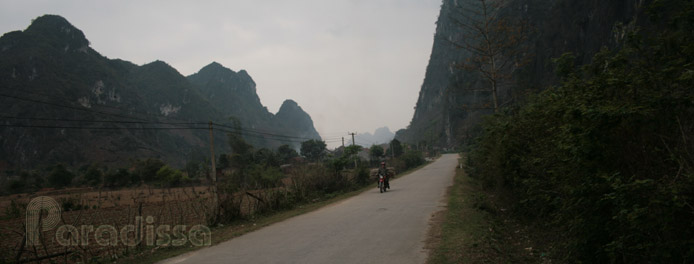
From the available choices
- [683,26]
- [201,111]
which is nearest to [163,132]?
[201,111]

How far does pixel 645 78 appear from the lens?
3.82 metres

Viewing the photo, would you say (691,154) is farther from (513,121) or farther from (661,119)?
(513,121)

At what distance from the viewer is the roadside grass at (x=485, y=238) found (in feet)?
18.5

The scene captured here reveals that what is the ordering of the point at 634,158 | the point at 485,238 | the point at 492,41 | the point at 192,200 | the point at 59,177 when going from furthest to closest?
the point at 59,177, the point at 492,41, the point at 192,200, the point at 485,238, the point at 634,158

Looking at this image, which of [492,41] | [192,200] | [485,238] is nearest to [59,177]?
[192,200]

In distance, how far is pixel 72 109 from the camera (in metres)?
116

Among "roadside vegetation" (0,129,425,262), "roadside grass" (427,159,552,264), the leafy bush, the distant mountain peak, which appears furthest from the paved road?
the distant mountain peak

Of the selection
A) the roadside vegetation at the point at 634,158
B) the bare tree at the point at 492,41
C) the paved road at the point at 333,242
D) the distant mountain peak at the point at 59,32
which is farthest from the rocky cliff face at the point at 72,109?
the roadside vegetation at the point at 634,158

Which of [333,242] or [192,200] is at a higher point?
[192,200]

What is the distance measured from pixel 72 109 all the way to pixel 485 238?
467ft

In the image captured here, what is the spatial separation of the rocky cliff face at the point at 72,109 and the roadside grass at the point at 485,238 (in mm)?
61466

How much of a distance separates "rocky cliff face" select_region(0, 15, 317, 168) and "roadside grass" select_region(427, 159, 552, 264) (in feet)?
202

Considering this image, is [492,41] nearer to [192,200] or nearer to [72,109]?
[192,200]

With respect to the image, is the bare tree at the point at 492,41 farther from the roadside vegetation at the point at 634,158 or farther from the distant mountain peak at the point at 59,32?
the distant mountain peak at the point at 59,32
